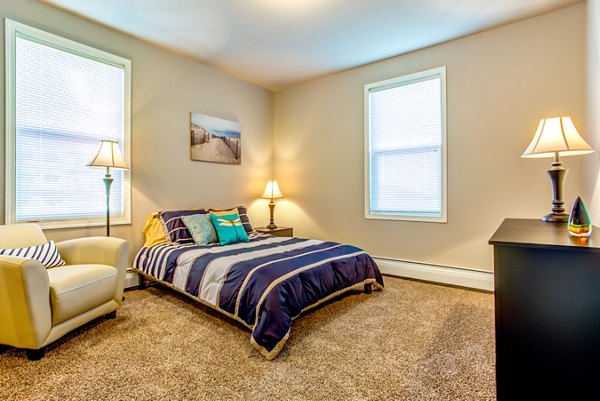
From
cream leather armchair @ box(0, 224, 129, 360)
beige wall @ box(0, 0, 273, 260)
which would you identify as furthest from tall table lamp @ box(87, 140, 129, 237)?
cream leather armchair @ box(0, 224, 129, 360)

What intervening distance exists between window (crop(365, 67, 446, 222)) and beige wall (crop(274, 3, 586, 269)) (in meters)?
0.11

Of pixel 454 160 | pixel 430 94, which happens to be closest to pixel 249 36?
pixel 430 94

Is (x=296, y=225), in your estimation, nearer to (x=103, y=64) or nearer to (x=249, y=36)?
(x=249, y=36)

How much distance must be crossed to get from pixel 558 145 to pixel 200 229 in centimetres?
310

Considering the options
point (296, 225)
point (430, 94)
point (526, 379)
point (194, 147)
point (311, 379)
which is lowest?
point (311, 379)

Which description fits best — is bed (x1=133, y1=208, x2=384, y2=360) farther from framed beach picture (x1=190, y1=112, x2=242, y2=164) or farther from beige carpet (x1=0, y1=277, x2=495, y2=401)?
framed beach picture (x1=190, y1=112, x2=242, y2=164)

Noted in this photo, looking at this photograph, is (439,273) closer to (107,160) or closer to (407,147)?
(407,147)

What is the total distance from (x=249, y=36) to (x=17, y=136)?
2.32 m

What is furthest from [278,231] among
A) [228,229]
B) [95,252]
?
[95,252]

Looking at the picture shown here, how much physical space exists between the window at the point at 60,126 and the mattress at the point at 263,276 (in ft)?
2.58

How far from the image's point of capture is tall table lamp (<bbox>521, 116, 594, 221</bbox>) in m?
2.01

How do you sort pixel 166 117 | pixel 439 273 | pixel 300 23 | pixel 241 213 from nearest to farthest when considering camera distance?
pixel 300 23 → pixel 439 273 → pixel 166 117 → pixel 241 213

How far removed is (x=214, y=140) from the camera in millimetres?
Answer: 4160

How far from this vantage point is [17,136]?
2.60 meters
